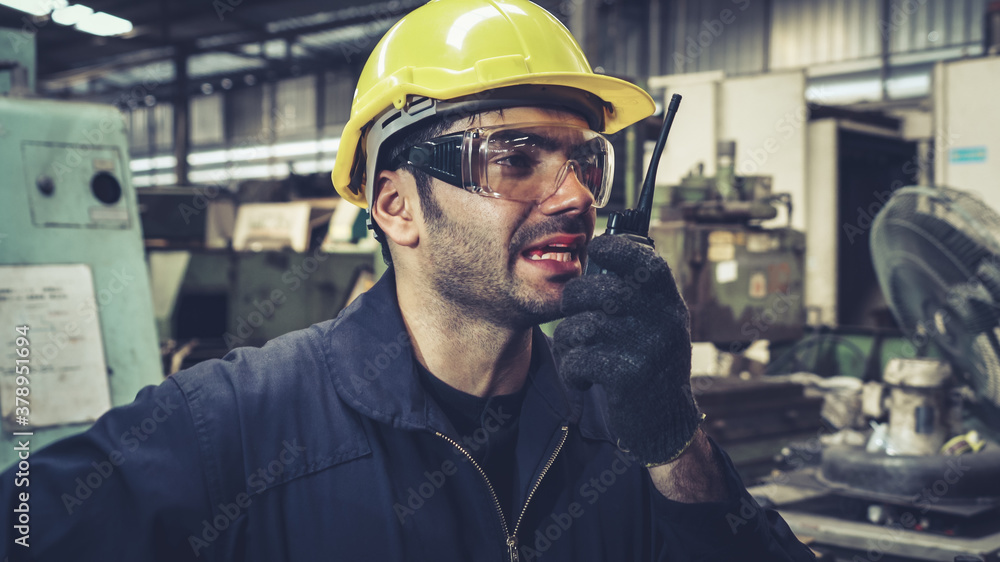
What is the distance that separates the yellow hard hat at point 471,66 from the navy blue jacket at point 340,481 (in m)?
0.33

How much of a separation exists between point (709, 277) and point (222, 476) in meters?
3.56

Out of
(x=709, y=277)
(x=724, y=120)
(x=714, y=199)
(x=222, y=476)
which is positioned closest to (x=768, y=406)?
(x=709, y=277)

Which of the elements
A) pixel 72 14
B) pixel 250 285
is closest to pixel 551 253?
pixel 250 285

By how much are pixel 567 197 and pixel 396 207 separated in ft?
1.03

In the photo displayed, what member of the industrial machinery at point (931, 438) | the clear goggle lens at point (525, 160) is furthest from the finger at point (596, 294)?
the industrial machinery at point (931, 438)

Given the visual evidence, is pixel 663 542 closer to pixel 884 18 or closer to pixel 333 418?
pixel 333 418

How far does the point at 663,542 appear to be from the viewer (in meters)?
1.25

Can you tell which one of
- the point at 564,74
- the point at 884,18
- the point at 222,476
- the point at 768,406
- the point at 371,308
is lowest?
the point at 768,406

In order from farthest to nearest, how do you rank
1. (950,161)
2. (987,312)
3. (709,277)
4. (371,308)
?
(950,161) < (709,277) < (987,312) < (371,308)

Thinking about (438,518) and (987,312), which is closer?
(438,518)

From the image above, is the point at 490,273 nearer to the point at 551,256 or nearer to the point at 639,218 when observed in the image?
the point at 551,256

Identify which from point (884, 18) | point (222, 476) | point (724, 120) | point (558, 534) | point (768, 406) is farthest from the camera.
Result: point (884, 18)

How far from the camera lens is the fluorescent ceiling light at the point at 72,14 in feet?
33.2

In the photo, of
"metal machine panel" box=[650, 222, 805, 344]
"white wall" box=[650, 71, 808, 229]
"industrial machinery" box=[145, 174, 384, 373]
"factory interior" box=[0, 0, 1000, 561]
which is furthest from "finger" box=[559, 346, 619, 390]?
"white wall" box=[650, 71, 808, 229]
